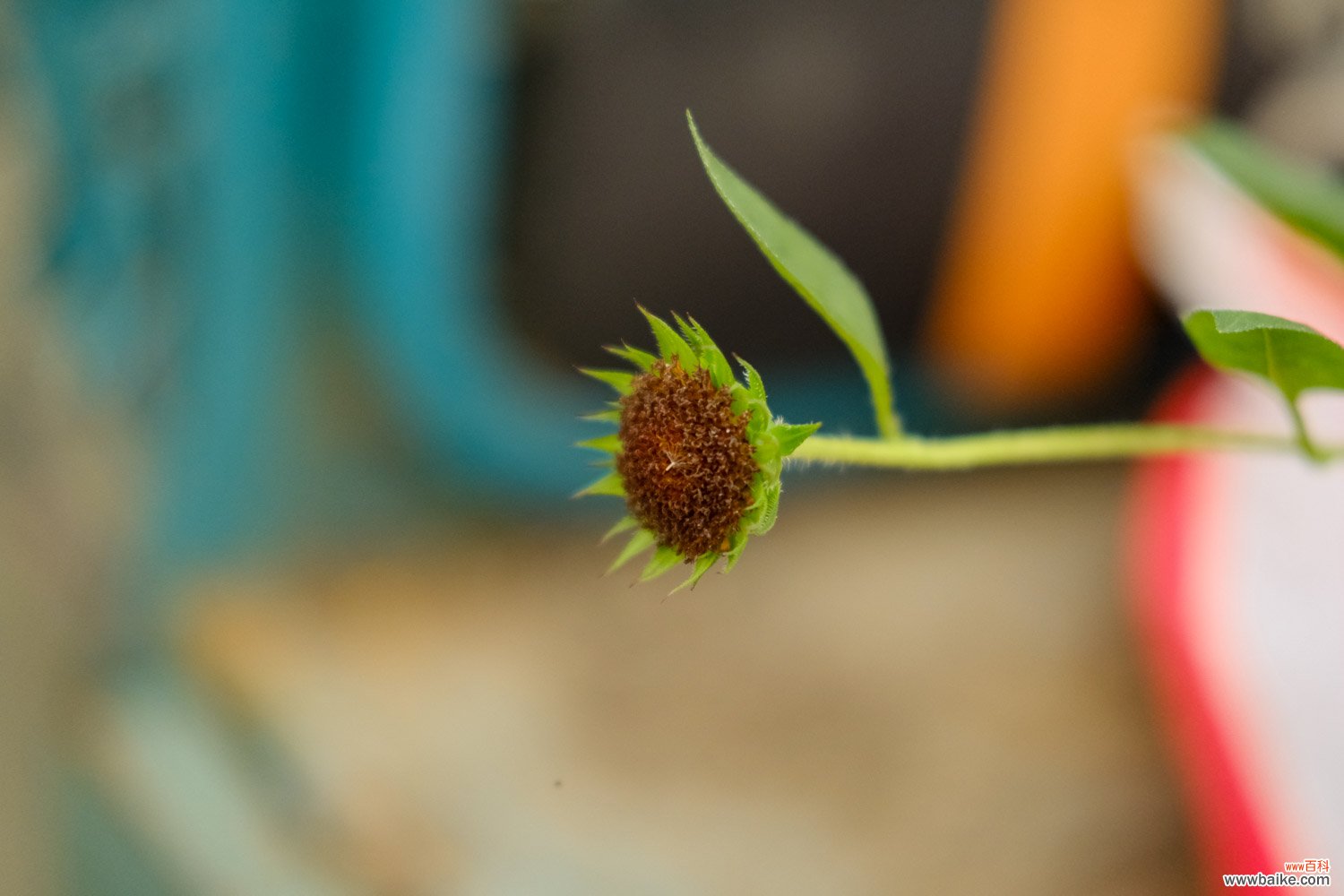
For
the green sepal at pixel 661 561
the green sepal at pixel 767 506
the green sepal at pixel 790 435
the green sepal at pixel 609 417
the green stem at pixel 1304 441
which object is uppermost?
the green stem at pixel 1304 441

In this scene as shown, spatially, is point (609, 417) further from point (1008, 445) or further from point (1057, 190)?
point (1057, 190)

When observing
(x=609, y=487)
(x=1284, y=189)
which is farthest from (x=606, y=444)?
(x=1284, y=189)

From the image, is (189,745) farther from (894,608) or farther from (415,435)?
(894,608)

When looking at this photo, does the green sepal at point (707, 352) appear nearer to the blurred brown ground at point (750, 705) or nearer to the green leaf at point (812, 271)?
the green leaf at point (812, 271)

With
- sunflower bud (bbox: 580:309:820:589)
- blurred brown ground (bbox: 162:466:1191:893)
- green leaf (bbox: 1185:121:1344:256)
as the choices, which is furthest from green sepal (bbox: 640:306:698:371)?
blurred brown ground (bbox: 162:466:1191:893)

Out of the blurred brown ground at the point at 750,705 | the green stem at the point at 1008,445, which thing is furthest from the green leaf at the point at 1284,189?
the blurred brown ground at the point at 750,705

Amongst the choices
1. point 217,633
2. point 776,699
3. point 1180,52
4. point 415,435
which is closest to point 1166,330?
point 1180,52
